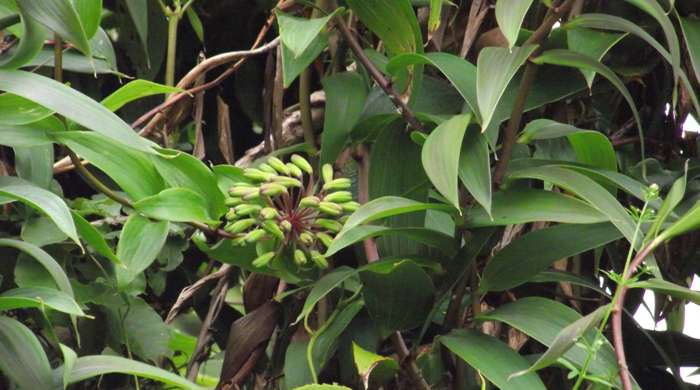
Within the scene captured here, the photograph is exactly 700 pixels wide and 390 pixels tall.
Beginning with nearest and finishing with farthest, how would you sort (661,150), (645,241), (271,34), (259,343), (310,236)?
(645,241) < (310,236) < (259,343) < (661,150) < (271,34)

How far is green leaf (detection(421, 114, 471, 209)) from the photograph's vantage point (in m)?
0.70

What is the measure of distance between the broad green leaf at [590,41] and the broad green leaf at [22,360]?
1.54 feet

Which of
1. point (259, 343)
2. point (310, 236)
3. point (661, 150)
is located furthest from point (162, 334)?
point (661, 150)

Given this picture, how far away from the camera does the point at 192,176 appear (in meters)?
0.85

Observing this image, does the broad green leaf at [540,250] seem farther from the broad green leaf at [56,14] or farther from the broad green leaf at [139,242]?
the broad green leaf at [56,14]

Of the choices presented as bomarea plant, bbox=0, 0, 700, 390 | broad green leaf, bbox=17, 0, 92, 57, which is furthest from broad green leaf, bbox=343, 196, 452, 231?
broad green leaf, bbox=17, 0, 92, 57

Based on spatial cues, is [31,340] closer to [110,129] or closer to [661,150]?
[110,129]

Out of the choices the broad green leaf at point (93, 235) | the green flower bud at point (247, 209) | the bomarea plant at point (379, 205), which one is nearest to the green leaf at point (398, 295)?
the bomarea plant at point (379, 205)

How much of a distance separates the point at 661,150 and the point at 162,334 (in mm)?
544

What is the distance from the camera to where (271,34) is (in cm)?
126

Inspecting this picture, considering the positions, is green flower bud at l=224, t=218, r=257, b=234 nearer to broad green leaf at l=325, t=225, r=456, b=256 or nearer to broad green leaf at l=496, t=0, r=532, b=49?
broad green leaf at l=325, t=225, r=456, b=256

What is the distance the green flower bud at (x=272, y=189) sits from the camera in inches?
31.2

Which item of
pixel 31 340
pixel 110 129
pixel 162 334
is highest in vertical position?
pixel 110 129

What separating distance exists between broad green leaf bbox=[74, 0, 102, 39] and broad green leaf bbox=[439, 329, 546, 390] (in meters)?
0.36
